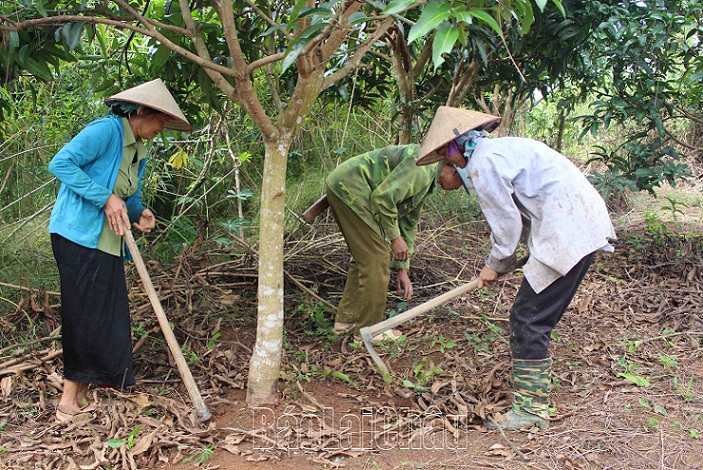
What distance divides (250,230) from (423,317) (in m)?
1.77

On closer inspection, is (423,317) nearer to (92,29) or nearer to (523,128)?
(92,29)

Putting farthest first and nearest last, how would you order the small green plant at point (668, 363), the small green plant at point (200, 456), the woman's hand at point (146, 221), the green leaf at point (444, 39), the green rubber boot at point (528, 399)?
the small green plant at point (668, 363), the woman's hand at point (146, 221), the green rubber boot at point (528, 399), the small green plant at point (200, 456), the green leaf at point (444, 39)

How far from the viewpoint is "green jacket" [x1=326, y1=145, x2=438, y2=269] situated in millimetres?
3516

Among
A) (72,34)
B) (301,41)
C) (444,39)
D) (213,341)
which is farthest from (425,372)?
(72,34)

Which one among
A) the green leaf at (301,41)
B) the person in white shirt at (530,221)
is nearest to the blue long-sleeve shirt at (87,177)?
the green leaf at (301,41)

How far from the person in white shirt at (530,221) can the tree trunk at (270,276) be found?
725mm

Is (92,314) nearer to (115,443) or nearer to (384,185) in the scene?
(115,443)

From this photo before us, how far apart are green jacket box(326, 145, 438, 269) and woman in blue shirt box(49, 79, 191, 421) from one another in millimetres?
1172

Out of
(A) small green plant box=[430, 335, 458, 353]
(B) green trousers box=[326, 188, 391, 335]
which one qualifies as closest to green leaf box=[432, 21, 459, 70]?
(B) green trousers box=[326, 188, 391, 335]

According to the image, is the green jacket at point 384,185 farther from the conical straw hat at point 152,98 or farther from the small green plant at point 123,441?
the small green plant at point 123,441

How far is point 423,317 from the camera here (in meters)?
4.07

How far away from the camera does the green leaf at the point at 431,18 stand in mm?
1508

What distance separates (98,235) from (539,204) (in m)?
2.06

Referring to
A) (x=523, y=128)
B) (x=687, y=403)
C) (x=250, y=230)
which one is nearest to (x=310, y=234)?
(x=250, y=230)
